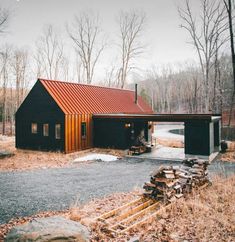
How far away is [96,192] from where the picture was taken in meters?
10.8

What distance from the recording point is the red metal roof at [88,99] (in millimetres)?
20578

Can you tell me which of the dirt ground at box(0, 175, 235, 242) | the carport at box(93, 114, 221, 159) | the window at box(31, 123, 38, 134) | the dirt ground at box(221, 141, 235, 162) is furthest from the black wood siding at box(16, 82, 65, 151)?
the dirt ground at box(221, 141, 235, 162)

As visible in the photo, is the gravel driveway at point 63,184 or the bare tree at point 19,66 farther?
the bare tree at point 19,66

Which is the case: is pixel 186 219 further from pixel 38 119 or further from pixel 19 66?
pixel 19 66

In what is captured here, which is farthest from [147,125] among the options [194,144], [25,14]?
[25,14]

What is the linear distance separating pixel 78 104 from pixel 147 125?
8064mm

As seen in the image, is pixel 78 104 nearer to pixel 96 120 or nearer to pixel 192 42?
pixel 96 120

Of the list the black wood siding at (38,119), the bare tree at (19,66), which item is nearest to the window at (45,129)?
the black wood siding at (38,119)

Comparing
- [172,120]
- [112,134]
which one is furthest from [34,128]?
[172,120]

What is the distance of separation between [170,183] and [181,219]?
1.79 metres

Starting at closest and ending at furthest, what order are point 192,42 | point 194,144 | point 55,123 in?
point 194,144
point 55,123
point 192,42

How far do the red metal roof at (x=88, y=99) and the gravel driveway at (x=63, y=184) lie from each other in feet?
20.0

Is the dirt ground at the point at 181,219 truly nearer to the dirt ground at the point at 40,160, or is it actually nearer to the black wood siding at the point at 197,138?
the dirt ground at the point at 40,160

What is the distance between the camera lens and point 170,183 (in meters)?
9.31
